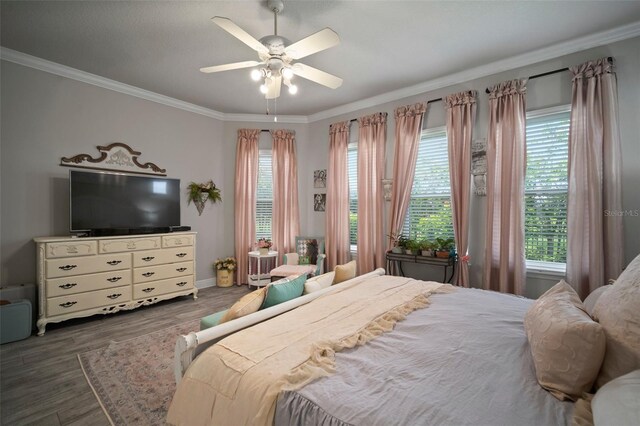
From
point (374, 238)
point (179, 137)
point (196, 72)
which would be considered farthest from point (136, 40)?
point (374, 238)

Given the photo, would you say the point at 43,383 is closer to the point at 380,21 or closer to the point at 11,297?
the point at 11,297

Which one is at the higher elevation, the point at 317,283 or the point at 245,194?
the point at 245,194

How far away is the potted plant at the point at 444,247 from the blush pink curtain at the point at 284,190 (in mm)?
2491

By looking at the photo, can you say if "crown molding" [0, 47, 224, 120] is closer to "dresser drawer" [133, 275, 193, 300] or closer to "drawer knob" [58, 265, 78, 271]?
"drawer knob" [58, 265, 78, 271]

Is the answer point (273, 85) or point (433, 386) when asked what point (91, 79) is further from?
point (433, 386)

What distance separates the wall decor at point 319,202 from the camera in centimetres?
498

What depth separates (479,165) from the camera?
11.0ft

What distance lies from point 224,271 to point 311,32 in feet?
12.3

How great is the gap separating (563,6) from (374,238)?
3059mm

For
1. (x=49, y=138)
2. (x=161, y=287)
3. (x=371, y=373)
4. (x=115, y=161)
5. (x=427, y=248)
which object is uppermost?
(x=49, y=138)

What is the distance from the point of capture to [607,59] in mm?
2645

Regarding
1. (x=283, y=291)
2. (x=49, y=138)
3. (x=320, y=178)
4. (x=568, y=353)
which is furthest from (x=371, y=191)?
(x=49, y=138)

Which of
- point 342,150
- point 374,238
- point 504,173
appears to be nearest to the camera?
point 504,173

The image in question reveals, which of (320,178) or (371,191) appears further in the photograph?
(320,178)
